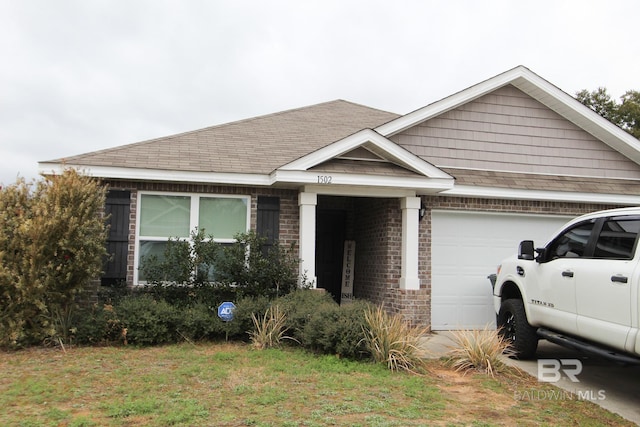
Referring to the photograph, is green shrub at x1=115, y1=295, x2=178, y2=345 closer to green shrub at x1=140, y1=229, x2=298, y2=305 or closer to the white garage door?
green shrub at x1=140, y1=229, x2=298, y2=305

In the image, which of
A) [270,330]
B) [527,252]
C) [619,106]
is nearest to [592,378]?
[527,252]

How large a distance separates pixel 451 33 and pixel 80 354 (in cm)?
1174

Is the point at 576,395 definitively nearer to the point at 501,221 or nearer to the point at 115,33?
the point at 501,221

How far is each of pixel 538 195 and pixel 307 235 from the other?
186 inches

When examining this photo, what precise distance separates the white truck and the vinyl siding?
3.92m

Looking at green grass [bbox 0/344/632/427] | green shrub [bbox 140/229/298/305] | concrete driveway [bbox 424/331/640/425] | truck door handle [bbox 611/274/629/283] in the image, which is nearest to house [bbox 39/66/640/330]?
green shrub [bbox 140/229/298/305]

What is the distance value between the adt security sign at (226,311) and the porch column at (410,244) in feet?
11.0

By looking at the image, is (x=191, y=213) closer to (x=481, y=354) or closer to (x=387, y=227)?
(x=387, y=227)

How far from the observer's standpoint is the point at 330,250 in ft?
41.4

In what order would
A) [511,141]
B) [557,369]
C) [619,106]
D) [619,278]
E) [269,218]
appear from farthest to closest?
[619,106]
[511,141]
[269,218]
[557,369]
[619,278]

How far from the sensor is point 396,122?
34.4ft

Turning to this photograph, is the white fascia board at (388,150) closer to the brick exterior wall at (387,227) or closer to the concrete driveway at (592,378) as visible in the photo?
the brick exterior wall at (387,227)

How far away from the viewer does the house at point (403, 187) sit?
30.7 feet

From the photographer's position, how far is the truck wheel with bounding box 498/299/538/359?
7.06m
